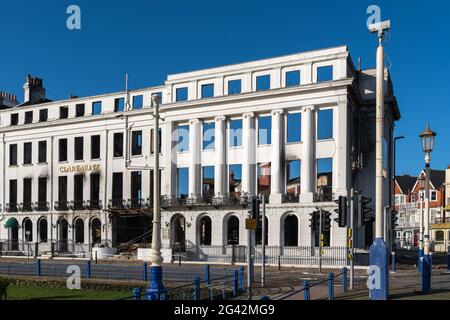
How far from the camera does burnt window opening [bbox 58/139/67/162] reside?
58219 mm

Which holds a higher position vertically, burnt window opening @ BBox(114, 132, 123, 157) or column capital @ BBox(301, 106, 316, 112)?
column capital @ BBox(301, 106, 316, 112)

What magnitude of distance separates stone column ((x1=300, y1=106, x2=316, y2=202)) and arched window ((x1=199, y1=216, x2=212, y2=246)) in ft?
30.7

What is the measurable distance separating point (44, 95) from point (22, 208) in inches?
567

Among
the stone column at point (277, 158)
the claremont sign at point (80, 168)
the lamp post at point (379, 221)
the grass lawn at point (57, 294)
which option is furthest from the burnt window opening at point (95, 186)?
the lamp post at point (379, 221)

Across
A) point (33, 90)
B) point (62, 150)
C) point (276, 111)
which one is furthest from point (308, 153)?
point (33, 90)

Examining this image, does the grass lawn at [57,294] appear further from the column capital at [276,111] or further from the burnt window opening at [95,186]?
the burnt window opening at [95,186]

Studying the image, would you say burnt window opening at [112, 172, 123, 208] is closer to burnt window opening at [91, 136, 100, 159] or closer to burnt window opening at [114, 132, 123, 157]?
burnt window opening at [114, 132, 123, 157]

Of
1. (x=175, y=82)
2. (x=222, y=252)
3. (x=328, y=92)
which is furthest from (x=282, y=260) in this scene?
(x=175, y=82)

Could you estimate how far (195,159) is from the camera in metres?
49.4

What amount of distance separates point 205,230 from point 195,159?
20.6ft

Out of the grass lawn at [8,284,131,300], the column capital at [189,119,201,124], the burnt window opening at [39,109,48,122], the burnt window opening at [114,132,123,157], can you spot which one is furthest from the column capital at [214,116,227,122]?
the grass lawn at [8,284,131,300]

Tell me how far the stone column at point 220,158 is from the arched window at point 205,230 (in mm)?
3028

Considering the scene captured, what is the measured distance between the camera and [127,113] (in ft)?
177

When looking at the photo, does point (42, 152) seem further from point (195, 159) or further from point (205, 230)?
point (205, 230)
